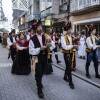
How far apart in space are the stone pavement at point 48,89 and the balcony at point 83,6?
42.9 feet

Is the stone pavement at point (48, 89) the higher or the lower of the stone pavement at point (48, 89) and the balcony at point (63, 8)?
the lower

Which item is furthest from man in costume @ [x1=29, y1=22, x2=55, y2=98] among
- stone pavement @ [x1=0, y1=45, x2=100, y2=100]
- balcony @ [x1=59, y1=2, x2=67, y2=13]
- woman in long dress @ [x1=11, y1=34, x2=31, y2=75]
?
balcony @ [x1=59, y1=2, x2=67, y2=13]

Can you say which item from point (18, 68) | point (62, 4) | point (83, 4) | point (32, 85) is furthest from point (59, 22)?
point (32, 85)

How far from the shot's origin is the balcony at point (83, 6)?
22.1 m

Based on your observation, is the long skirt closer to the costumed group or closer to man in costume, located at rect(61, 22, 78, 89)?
the costumed group

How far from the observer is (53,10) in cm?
3269

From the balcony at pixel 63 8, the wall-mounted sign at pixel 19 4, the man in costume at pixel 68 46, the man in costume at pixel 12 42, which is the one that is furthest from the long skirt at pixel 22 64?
the wall-mounted sign at pixel 19 4

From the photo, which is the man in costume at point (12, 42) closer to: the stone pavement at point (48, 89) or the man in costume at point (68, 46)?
the stone pavement at point (48, 89)

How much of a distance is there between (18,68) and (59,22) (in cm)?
2075

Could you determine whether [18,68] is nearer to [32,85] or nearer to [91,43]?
[32,85]

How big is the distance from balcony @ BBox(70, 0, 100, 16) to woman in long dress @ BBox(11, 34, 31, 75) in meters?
11.8

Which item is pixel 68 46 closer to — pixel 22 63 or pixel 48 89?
pixel 48 89

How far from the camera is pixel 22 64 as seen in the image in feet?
35.7

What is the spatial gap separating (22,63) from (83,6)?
1522 centimetres
